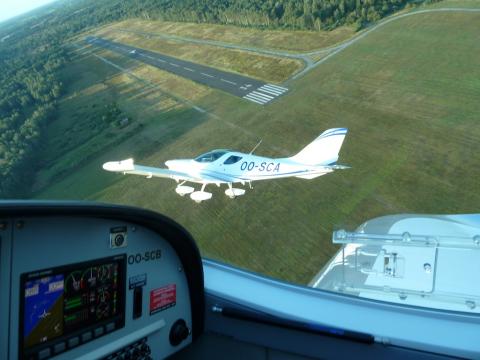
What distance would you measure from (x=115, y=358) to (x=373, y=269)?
7.41 feet

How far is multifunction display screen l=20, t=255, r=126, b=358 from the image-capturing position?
1858 millimetres

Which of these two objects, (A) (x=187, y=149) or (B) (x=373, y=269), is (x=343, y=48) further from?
(B) (x=373, y=269)

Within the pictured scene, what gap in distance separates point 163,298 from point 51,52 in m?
50.9

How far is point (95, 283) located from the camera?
216 cm

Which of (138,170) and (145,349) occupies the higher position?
(145,349)

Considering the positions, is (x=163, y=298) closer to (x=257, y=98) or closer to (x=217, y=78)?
(x=257, y=98)

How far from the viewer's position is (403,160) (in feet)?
41.8

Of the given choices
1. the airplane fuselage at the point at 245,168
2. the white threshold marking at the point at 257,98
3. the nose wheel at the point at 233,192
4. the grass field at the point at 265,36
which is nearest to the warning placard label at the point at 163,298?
the airplane fuselage at the point at 245,168

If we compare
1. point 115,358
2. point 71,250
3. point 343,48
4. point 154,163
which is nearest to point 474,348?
point 115,358

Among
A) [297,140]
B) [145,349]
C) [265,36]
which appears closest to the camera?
[145,349]

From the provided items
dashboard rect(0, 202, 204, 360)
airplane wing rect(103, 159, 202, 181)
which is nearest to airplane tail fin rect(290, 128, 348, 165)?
airplane wing rect(103, 159, 202, 181)

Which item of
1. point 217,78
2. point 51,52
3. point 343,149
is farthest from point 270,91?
point 51,52

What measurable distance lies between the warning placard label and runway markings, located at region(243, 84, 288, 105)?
18.7m

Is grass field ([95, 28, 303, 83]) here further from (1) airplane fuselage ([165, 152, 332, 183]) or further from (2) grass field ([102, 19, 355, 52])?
(1) airplane fuselage ([165, 152, 332, 183])
